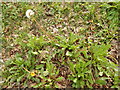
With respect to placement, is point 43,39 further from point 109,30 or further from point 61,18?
point 109,30

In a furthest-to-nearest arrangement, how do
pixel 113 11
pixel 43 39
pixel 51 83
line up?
pixel 113 11 → pixel 43 39 → pixel 51 83

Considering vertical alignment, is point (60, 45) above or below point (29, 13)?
below

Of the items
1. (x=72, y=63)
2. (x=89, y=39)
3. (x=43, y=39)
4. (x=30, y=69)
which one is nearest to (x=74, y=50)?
(x=72, y=63)

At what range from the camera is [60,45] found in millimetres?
2711

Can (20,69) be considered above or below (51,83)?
above

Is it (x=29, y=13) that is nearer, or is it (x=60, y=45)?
(x=60, y=45)

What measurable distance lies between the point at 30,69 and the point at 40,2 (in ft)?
6.91

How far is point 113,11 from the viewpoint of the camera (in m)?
3.22

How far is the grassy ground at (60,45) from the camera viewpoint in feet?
7.87

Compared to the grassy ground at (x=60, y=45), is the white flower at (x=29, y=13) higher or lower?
higher

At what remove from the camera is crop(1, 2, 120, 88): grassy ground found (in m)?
2.40

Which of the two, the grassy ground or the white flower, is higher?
the white flower

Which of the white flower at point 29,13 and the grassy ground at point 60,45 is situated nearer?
the grassy ground at point 60,45

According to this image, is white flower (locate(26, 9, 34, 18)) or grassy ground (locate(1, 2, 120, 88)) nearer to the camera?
grassy ground (locate(1, 2, 120, 88))
